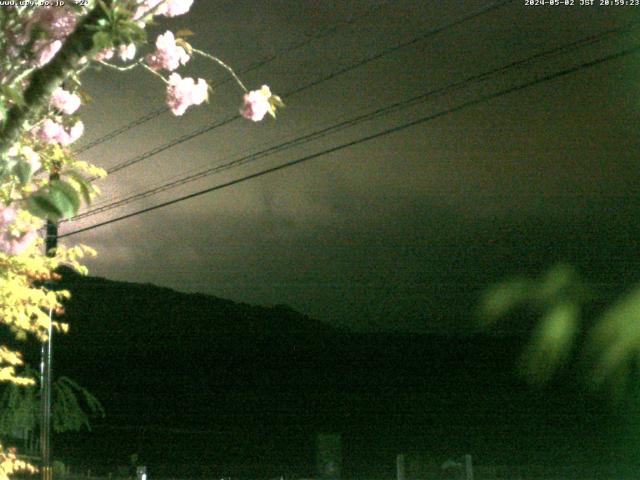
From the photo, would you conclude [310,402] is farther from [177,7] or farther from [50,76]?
[50,76]

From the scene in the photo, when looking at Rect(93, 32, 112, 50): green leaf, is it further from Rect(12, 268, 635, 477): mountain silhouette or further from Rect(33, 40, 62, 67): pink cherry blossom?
Rect(12, 268, 635, 477): mountain silhouette

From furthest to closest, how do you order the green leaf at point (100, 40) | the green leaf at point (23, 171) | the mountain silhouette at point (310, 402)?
the mountain silhouette at point (310, 402) < the green leaf at point (23, 171) < the green leaf at point (100, 40)

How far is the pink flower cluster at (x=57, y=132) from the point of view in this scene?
4.47m

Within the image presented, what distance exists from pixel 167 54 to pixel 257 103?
0.52m

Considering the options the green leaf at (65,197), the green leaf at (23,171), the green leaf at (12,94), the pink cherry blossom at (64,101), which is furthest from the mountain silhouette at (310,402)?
the green leaf at (12,94)

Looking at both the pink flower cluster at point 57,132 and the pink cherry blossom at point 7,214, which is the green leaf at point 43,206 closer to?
the pink cherry blossom at point 7,214

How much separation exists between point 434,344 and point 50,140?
37.8 meters

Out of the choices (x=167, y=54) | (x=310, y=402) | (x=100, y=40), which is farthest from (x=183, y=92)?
(x=310, y=402)

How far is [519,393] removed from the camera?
115 feet

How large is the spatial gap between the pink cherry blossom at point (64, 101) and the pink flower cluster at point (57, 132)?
94 millimetres

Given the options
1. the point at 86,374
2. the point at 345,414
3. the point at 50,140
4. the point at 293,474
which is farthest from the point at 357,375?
the point at 50,140

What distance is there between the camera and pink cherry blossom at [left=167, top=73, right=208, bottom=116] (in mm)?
4258

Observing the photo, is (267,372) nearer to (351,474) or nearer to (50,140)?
(351,474)

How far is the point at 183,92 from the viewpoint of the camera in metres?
4.27
